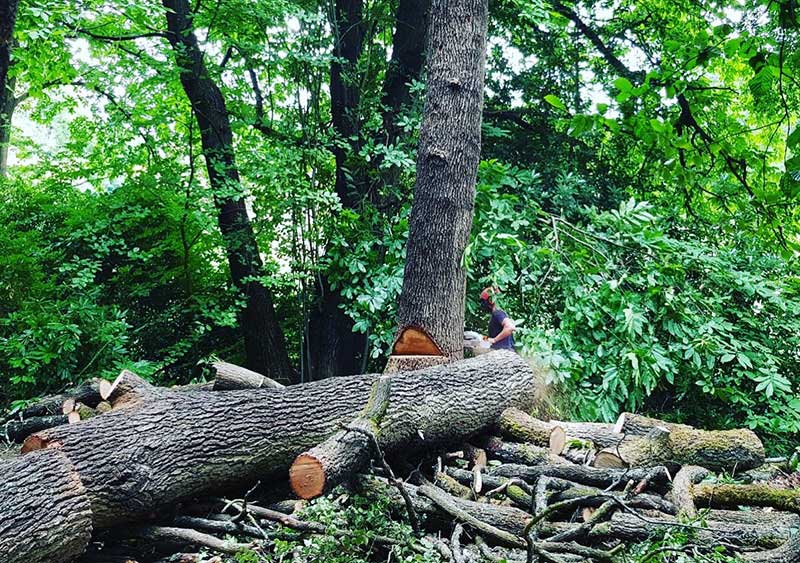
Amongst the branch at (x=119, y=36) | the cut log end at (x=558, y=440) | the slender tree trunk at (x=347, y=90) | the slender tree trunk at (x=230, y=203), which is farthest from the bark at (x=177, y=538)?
the branch at (x=119, y=36)

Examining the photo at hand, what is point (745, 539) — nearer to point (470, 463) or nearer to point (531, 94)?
point (470, 463)

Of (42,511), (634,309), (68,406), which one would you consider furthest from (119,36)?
(634,309)

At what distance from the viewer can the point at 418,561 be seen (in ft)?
8.84

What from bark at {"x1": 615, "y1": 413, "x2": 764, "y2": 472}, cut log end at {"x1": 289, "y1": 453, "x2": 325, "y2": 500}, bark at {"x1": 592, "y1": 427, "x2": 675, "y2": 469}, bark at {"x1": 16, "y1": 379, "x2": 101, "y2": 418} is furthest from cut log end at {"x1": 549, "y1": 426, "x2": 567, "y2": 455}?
bark at {"x1": 16, "y1": 379, "x2": 101, "y2": 418}

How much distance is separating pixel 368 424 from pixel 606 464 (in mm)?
1586

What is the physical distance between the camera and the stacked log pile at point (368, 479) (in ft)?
9.12

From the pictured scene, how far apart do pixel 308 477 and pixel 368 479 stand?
43 cm

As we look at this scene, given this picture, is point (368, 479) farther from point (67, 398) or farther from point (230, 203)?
point (230, 203)

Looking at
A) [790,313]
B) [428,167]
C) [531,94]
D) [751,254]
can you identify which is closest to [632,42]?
[531,94]

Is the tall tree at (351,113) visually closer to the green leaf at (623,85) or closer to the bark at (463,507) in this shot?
the bark at (463,507)

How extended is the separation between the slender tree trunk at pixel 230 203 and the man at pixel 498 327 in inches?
94.3

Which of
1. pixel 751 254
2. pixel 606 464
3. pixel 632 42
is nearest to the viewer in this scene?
pixel 606 464

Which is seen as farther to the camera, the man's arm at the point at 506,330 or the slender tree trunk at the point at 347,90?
the slender tree trunk at the point at 347,90

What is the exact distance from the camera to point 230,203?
7133 mm
